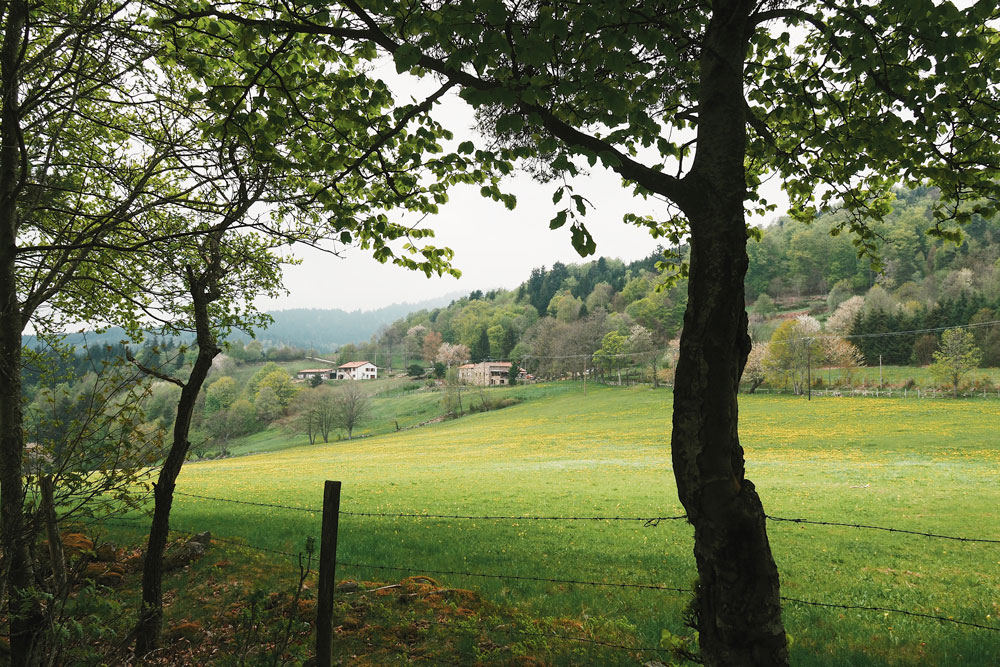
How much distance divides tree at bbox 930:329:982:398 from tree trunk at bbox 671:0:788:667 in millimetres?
66755

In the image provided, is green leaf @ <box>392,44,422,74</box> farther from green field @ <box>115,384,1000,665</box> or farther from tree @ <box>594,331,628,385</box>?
tree @ <box>594,331,628,385</box>

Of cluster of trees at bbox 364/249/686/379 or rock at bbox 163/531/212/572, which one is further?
cluster of trees at bbox 364/249/686/379

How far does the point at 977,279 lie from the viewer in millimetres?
87562

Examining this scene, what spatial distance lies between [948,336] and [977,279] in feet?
157

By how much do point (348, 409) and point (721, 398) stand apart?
3015 inches

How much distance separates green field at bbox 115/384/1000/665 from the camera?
6492mm

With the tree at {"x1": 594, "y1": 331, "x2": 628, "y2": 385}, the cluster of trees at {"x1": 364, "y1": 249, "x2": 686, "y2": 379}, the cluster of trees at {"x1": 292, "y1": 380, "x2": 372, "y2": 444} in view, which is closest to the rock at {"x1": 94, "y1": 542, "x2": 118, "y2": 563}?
the cluster of trees at {"x1": 292, "y1": 380, "x2": 372, "y2": 444}

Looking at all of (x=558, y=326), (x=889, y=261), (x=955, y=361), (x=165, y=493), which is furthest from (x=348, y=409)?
(x=889, y=261)

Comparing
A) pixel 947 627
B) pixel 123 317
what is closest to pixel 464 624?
pixel 947 627

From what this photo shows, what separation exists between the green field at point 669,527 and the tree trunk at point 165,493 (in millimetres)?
3246

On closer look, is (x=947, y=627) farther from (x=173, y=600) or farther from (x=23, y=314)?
(x=23, y=314)

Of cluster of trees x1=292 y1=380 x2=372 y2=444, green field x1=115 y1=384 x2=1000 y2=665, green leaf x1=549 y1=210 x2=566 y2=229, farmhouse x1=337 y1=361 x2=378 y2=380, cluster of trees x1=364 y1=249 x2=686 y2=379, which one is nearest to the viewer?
green leaf x1=549 y1=210 x2=566 y2=229

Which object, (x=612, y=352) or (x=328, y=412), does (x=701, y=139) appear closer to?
(x=328, y=412)

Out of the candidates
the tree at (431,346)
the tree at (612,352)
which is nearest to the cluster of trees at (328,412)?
the tree at (612,352)
